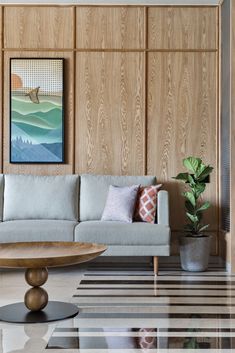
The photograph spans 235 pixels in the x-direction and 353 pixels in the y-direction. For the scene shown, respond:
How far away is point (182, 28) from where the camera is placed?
5.18 meters

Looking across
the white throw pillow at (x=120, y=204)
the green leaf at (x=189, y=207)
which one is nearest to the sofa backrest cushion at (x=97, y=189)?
the white throw pillow at (x=120, y=204)

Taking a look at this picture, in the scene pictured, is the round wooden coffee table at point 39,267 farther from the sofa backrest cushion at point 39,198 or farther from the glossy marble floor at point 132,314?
the sofa backrest cushion at point 39,198

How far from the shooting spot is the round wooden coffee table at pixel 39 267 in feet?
9.00

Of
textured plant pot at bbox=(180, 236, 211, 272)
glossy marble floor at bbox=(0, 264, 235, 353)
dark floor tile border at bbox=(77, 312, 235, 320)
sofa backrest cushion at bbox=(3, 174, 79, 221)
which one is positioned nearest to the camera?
glossy marble floor at bbox=(0, 264, 235, 353)

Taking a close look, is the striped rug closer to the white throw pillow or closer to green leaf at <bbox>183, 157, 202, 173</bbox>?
the white throw pillow

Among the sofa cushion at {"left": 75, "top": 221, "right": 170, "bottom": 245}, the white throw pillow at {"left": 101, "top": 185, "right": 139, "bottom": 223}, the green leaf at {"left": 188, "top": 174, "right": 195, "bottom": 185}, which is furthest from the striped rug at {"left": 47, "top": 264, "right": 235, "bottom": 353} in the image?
the green leaf at {"left": 188, "top": 174, "right": 195, "bottom": 185}

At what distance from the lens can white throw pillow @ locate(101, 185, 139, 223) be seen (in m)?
4.56

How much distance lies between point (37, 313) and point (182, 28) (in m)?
3.48

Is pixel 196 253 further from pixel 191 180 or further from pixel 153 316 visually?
pixel 153 316

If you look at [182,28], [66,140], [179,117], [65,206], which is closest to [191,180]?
[179,117]

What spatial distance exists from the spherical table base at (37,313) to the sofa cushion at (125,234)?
1159 millimetres

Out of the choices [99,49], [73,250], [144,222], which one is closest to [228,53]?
[99,49]

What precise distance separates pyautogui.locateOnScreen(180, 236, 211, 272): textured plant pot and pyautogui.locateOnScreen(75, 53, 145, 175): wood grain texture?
3.35ft

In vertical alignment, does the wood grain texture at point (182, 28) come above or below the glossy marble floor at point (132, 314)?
above
